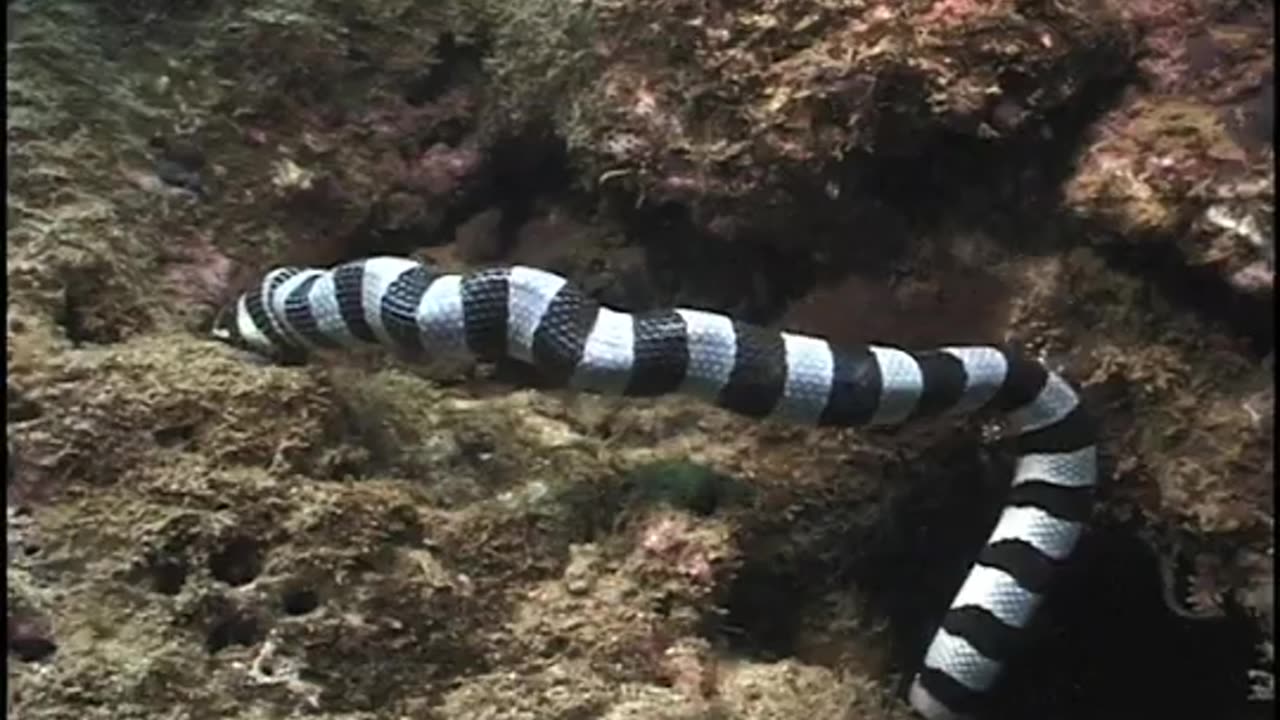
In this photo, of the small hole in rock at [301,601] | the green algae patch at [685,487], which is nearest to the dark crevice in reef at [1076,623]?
the green algae patch at [685,487]

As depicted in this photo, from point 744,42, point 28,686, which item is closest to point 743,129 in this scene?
point 744,42

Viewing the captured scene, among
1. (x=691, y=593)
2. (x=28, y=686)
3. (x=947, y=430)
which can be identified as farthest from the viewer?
(x=947, y=430)

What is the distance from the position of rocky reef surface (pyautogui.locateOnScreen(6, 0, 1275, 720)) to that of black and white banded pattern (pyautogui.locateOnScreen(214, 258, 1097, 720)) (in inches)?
5.7

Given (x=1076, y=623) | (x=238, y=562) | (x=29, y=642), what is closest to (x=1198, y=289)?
(x=1076, y=623)

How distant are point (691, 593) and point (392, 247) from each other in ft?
5.92

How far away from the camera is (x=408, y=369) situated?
405 cm

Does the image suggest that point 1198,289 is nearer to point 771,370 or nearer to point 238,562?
point 771,370

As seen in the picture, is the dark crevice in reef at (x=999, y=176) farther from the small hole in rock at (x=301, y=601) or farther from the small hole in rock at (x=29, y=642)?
the small hole in rock at (x=29, y=642)

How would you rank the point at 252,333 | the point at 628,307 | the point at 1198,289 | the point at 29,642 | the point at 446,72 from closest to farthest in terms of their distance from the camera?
1. the point at 29,642
2. the point at 1198,289
3. the point at 252,333
4. the point at 628,307
5. the point at 446,72

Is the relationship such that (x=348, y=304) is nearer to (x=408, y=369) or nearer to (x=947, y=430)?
(x=408, y=369)

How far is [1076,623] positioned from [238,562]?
8.21 feet

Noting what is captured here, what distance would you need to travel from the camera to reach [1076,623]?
13.9ft

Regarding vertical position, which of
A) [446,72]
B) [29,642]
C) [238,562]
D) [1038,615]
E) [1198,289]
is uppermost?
[446,72]

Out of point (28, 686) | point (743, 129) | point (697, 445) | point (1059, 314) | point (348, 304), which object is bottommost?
point (28, 686)
